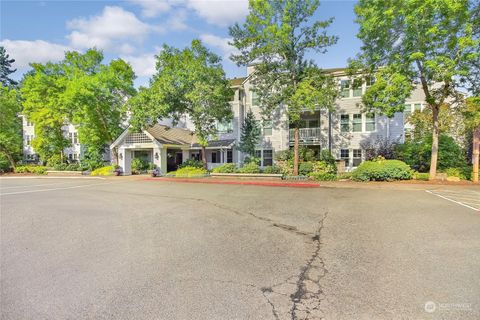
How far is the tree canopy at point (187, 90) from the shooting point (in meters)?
20.1

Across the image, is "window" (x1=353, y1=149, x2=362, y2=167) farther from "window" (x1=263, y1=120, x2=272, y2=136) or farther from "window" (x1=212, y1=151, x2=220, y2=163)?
"window" (x1=212, y1=151, x2=220, y2=163)

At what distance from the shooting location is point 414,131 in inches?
919

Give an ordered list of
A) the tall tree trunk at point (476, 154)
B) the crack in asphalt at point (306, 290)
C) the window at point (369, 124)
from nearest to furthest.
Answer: the crack in asphalt at point (306, 290) → the tall tree trunk at point (476, 154) → the window at point (369, 124)

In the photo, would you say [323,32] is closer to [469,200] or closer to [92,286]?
[469,200]

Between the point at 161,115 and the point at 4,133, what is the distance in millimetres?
26108

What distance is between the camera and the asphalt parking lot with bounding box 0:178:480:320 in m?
3.27

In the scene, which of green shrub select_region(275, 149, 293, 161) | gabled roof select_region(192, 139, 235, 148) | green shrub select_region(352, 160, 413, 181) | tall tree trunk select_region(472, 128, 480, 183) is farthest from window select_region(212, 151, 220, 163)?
tall tree trunk select_region(472, 128, 480, 183)

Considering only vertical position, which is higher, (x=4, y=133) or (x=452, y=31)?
(x=452, y=31)

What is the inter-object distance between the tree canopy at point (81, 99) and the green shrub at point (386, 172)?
75.3 ft

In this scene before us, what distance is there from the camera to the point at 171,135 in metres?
27.9

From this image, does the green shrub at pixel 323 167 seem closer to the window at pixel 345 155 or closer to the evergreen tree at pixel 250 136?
the window at pixel 345 155

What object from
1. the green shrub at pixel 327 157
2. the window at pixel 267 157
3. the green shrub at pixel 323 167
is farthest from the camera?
the window at pixel 267 157

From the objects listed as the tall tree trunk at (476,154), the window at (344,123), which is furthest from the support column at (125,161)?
the tall tree trunk at (476,154)

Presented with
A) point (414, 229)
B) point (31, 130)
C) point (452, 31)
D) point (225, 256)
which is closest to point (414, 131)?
point (452, 31)
